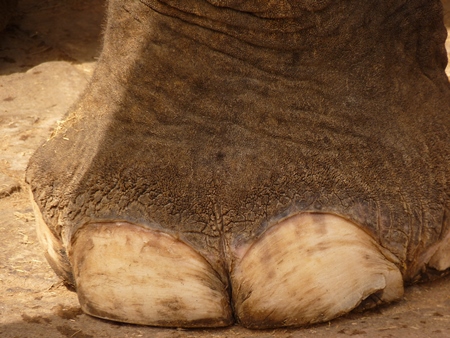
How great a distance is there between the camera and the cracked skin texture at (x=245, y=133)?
1709 millimetres

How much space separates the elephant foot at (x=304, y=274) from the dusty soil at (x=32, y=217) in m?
0.05

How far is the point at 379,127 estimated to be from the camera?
1.82 meters

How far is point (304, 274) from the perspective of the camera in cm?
165

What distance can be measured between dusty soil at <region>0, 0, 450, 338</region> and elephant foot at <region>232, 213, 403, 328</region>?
5 centimetres

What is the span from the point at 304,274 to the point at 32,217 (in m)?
1.00

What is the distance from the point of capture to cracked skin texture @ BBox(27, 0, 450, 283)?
171 centimetres

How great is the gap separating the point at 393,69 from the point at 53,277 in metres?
0.94

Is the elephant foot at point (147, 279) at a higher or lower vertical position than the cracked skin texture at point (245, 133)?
lower

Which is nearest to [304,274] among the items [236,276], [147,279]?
[236,276]

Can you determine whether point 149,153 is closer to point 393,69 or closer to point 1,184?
point 393,69

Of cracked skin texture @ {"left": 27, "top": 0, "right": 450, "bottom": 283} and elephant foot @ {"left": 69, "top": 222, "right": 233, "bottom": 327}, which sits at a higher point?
cracked skin texture @ {"left": 27, "top": 0, "right": 450, "bottom": 283}

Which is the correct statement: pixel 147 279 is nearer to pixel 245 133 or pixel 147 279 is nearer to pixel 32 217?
pixel 245 133

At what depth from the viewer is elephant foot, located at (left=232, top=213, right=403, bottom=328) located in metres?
1.65

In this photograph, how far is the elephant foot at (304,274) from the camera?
5.41ft
